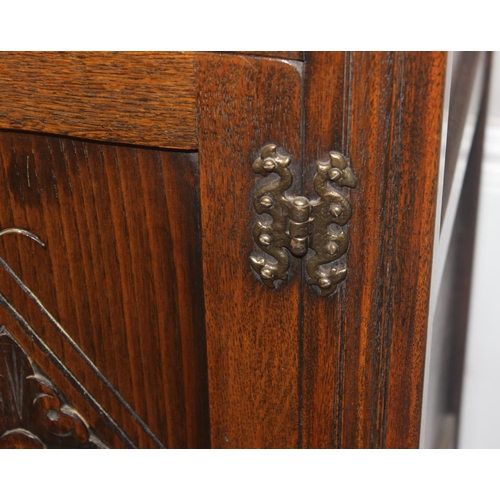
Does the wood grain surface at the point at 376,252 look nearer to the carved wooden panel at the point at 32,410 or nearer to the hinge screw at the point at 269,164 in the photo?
the hinge screw at the point at 269,164

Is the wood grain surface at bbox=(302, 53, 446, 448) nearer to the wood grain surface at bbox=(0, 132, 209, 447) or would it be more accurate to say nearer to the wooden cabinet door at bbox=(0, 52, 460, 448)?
the wooden cabinet door at bbox=(0, 52, 460, 448)

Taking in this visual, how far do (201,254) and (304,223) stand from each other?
11cm

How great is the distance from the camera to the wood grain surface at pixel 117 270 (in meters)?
0.68

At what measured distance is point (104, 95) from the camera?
24.6 inches

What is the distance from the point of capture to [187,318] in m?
0.72

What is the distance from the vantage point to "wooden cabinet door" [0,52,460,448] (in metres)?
0.60

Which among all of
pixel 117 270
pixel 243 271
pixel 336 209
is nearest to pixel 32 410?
pixel 117 270

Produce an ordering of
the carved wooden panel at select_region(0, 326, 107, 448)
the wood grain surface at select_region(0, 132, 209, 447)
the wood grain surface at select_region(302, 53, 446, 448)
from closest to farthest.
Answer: the wood grain surface at select_region(302, 53, 446, 448), the wood grain surface at select_region(0, 132, 209, 447), the carved wooden panel at select_region(0, 326, 107, 448)

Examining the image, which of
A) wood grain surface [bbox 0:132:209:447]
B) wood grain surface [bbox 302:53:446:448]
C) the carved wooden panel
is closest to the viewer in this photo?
wood grain surface [bbox 302:53:446:448]

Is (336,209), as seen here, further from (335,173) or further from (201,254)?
(201,254)

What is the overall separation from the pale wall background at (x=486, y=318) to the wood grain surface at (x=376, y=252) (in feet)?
0.39

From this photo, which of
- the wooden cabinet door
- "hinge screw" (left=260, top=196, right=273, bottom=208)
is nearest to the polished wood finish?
the wooden cabinet door

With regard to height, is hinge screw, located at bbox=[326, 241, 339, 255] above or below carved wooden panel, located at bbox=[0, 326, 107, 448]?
above

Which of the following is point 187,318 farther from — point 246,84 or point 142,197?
point 246,84
